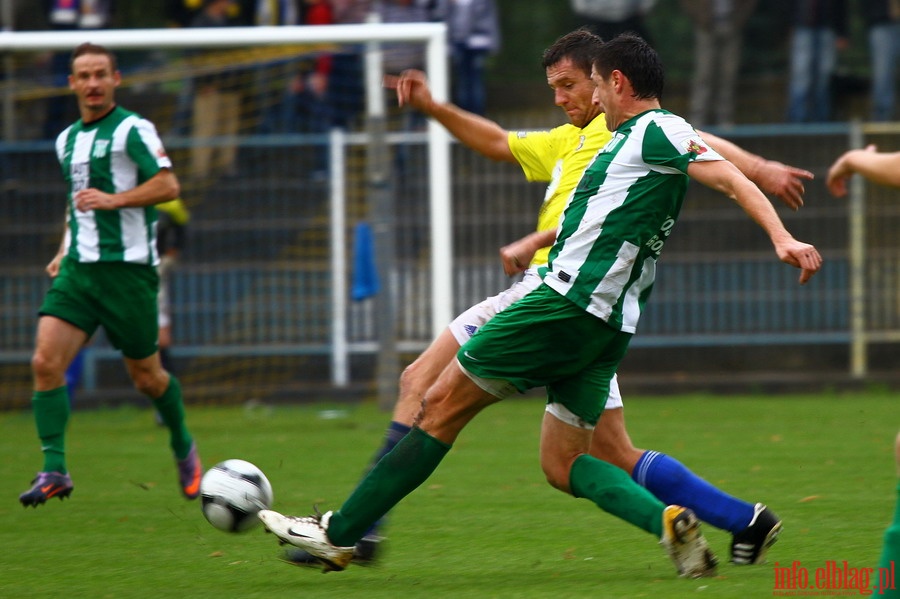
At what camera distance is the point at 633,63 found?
4727 mm

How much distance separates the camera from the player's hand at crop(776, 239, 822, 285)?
4145 millimetres

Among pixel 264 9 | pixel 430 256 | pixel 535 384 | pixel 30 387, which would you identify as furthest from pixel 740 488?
pixel 264 9

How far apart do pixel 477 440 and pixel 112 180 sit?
3.47 m

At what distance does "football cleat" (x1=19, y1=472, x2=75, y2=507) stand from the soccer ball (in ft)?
4.56

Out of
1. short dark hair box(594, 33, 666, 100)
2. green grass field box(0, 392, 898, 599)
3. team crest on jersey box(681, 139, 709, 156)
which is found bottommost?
green grass field box(0, 392, 898, 599)

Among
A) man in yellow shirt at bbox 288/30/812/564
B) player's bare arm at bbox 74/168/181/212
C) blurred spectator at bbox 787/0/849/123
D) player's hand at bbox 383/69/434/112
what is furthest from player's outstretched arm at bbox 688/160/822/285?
blurred spectator at bbox 787/0/849/123

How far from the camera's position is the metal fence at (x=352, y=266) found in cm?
1212

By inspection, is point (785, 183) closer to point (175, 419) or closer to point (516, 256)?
point (516, 256)

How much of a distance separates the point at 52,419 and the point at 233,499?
2.00 meters

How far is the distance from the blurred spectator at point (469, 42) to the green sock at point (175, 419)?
22.0 ft

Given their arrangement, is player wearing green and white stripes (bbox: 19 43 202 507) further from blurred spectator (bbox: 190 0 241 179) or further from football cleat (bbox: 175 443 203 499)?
blurred spectator (bbox: 190 0 241 179)

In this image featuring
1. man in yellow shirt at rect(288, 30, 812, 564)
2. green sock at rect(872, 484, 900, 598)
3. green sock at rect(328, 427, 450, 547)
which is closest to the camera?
green sock at rect(872, 484, 900, 598)

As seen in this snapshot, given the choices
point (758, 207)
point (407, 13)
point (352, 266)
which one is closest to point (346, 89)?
point (407, 13)

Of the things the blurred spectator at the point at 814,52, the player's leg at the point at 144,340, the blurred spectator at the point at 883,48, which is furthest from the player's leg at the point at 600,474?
the blurred spectator at the point at 883,48
